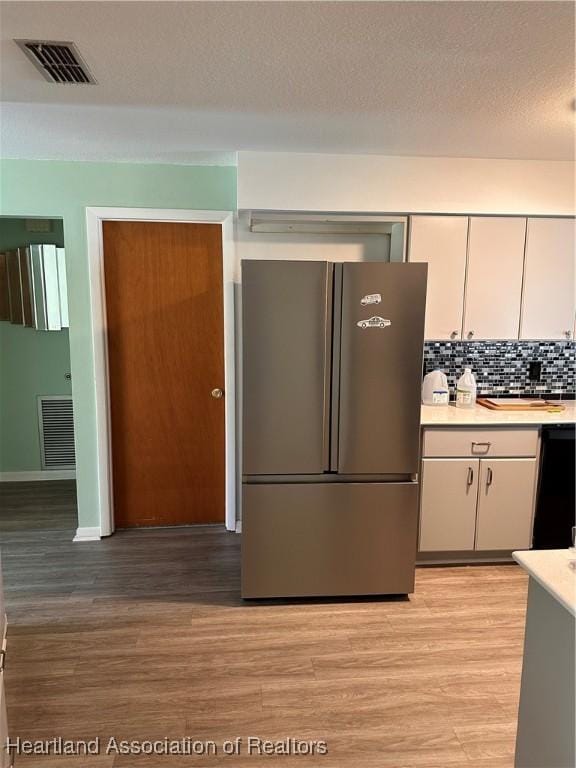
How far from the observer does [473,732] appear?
1977 mm

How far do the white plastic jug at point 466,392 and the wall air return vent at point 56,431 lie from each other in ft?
10.5

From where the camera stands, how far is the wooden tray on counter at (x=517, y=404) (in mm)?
3387

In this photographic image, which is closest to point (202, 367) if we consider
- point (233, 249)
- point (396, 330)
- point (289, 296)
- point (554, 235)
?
point (233, 249)

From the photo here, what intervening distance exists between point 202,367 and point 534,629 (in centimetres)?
260

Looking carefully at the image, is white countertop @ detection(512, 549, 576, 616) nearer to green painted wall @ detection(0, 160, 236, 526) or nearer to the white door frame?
the white door frame

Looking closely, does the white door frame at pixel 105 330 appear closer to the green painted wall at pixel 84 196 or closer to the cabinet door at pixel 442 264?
the green painted wall at pixel 84 196

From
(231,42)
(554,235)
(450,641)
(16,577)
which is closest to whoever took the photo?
(231,42)

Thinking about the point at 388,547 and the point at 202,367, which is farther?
the point at 202,367

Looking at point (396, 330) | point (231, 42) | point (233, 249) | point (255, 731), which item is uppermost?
point (231, 42)

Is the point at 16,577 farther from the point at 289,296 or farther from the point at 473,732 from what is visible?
the point at 473,732

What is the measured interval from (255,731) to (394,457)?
1.38 meters

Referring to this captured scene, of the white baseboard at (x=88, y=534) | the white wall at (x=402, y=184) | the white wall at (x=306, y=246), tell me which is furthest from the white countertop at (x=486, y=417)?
the white baseboard at (x=88, y=534)

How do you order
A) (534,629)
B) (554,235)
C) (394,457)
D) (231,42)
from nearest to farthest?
(534,629) → (231,42) → (394,457) → (554,235)

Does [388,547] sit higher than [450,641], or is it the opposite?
[388,547]
